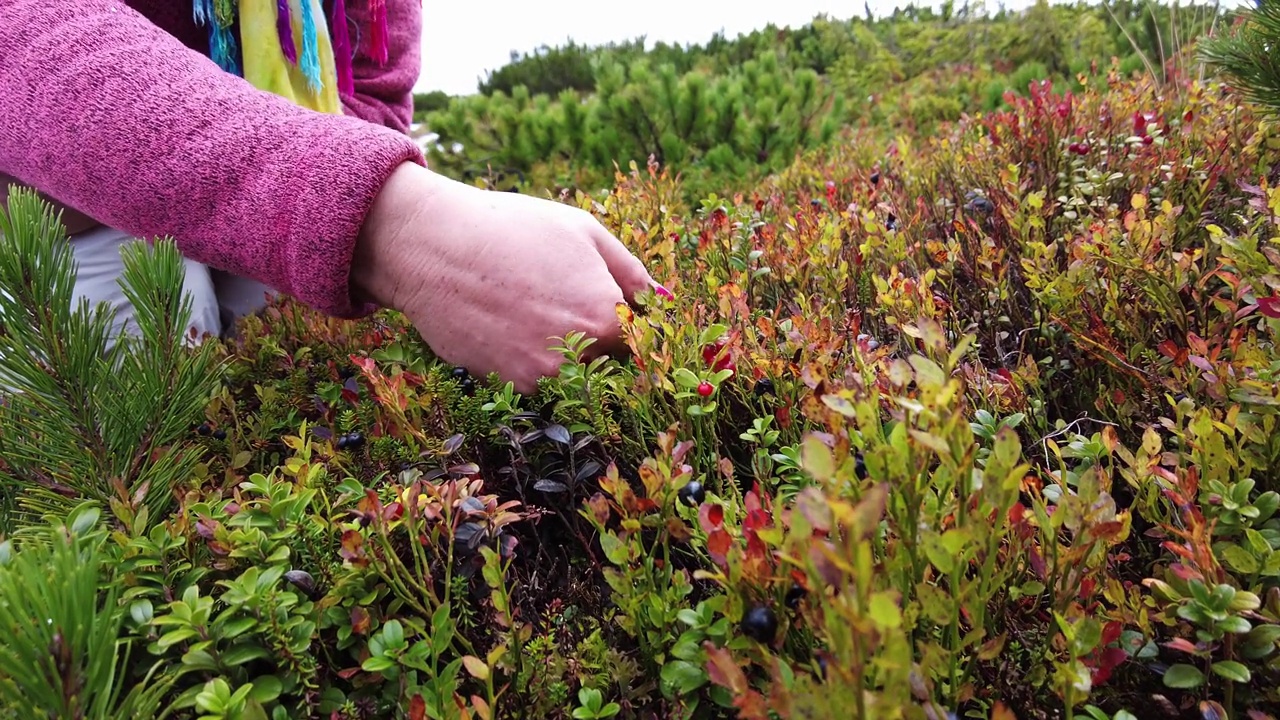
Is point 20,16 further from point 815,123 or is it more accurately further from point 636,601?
point 815,123

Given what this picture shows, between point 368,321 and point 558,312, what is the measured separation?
0.81 meters

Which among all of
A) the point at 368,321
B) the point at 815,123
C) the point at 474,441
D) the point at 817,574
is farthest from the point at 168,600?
the point at 815,123

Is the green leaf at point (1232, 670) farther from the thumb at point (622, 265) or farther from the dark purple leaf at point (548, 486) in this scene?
the thumb at point (622, 265)

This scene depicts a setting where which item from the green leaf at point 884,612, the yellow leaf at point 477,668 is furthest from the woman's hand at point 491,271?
the green leaf at point 884,612

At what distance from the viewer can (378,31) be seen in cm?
279

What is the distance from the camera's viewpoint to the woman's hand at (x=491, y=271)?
4.27 feet

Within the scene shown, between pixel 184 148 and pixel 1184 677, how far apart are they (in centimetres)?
170

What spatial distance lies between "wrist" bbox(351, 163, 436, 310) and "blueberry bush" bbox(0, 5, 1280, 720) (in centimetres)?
19

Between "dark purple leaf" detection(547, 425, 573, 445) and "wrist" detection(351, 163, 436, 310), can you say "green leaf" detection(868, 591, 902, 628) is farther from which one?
"wrist" detection(351, 163, 436, 310)

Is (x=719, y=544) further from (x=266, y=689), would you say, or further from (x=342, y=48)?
(x=342, y=48)

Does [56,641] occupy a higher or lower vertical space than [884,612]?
lower

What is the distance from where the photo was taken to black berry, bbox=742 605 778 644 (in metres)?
0.73

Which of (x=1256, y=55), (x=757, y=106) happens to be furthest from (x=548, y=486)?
(x=757, y=106)

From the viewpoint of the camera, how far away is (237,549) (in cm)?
91
